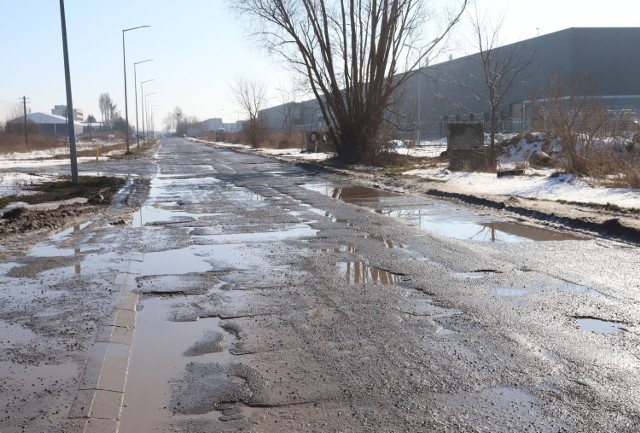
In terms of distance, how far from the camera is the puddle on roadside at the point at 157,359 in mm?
4562

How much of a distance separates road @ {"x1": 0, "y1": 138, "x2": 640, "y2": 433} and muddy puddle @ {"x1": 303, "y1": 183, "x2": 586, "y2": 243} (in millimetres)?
131

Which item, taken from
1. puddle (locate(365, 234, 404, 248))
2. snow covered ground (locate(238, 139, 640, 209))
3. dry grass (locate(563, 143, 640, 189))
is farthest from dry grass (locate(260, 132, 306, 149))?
puddle (locate(365, 234, 404, 248))

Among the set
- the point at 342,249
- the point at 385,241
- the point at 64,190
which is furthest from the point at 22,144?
the point at 342,249

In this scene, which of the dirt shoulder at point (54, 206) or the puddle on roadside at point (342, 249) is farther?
the dirt shoulder at point (54, 206)

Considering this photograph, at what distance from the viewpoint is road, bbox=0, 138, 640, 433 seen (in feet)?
14.8

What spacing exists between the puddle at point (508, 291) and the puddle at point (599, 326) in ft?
3.55

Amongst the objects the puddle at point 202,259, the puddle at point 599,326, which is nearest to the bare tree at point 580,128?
the puddle at point 202,259

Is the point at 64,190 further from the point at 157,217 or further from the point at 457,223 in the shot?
the point at 457,223

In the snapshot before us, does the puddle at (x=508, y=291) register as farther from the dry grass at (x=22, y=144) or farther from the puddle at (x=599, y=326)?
the dry grass at (x=22, y=144)

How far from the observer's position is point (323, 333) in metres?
6.25

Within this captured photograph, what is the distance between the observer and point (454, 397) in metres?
4.68

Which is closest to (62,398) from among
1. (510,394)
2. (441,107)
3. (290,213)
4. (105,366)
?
(105,366)

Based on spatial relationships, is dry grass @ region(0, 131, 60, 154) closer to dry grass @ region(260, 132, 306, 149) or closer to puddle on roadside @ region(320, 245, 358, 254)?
dry grass @ region(260, 132, 306, 149)

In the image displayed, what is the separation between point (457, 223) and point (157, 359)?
29.4ft
